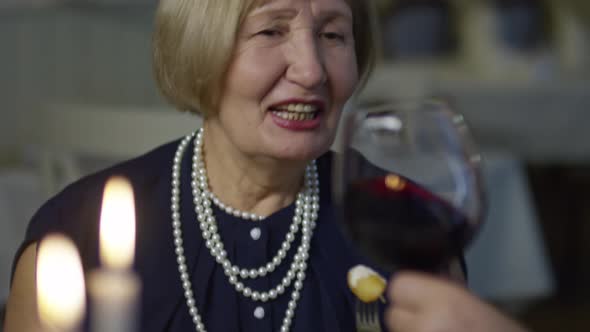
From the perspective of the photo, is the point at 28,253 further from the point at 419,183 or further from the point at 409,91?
the point at 409,91

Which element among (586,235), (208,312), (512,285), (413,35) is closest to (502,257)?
(512,285)

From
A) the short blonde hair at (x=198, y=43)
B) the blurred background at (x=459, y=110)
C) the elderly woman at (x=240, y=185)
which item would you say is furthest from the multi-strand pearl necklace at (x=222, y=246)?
the blurred background at (x=459, y=110)

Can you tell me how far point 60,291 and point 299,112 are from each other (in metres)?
0.63

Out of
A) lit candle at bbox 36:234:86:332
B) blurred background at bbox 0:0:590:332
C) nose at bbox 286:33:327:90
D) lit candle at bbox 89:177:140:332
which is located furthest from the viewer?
blurred background at bbox 0:0:590:332

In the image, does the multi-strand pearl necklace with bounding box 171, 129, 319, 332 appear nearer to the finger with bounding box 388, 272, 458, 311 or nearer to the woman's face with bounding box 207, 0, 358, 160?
the woman's face with bounding box 207, 0, 358, 160

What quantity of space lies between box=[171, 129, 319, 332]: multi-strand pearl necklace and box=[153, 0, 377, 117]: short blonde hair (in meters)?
0.13

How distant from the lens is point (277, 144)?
Answer: 54.1 inches

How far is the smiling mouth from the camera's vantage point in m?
1.39

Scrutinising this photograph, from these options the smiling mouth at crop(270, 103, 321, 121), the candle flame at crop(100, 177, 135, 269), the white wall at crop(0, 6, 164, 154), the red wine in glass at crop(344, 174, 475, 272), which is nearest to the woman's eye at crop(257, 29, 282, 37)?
the smiling mouth at crop(270, 103, 321, 121)

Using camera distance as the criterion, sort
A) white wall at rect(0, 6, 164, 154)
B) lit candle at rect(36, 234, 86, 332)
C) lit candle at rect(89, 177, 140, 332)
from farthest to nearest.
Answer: white wall at rect(0, 6, 164, 154), lit candle at rect(36, 234, 86, 332), lit candle at rect(89, 177, 140, 332)

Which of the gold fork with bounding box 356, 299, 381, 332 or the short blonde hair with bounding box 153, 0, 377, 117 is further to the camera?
the short blonde hair with bounding box 153, 0, 377, 117

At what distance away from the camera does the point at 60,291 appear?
33.8 inches

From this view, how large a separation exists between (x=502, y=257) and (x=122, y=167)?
212 centimetres

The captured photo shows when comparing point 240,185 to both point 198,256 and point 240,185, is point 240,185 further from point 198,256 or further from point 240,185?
point 198,256
